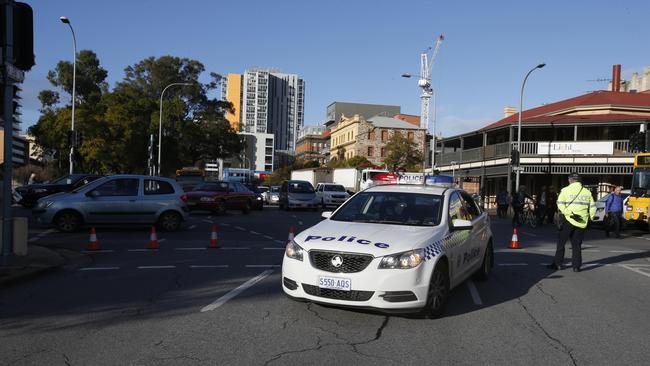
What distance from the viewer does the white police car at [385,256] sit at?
20.5 ft

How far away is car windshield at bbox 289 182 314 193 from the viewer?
32.1m

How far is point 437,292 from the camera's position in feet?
22.1

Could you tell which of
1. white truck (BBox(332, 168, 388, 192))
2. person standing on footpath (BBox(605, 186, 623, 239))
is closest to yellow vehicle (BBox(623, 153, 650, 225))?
person standing on footpath (BBox(605, 186, 623, 239))

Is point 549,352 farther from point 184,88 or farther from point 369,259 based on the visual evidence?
point 184,88

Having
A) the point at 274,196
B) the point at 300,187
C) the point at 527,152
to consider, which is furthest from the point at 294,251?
the point at 527,152

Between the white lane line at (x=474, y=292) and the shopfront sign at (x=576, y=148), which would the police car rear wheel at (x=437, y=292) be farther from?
the shopfront sign at (x=576, y=148)

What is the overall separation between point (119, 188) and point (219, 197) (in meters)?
9.35

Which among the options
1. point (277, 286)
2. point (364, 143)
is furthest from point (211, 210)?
point (364, 143)

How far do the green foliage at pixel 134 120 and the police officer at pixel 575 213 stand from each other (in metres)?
36.8

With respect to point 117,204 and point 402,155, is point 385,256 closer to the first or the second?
point 117,204

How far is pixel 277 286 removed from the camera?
8.66 metres

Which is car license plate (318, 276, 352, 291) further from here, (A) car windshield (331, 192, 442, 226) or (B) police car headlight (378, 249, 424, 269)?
(A) car windshield (331, 192, 442, 226)

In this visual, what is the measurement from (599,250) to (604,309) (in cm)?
852

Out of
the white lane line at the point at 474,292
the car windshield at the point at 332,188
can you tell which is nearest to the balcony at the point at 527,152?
the car windshield at the point at 332,188
